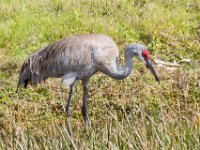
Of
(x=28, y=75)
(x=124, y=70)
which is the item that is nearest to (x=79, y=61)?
(x=124, y=70)

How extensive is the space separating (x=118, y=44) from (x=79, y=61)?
190 centimetres

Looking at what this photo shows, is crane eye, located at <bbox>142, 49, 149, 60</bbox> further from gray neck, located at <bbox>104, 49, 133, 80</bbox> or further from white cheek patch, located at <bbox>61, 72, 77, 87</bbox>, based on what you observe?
white cheek patch, located at <bbox>61, 72, 77, 87</bbox>

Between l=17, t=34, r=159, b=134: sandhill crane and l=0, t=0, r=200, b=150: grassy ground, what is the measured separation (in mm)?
303

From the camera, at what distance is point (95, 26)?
8.62 metres

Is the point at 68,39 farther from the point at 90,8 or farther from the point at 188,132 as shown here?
the point at 188,132

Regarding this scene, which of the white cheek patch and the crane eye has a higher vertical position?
the crane eye

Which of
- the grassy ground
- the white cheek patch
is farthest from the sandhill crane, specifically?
the grassy ground

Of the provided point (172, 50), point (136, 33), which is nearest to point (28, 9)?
point (136, 33)

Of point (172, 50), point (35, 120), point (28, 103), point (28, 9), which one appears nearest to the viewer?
point (35, 120)

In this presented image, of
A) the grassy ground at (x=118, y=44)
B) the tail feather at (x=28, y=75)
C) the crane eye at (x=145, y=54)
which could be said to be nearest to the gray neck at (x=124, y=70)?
the crane eye at (x=145, y=54)

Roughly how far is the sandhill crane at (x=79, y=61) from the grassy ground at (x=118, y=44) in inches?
11.9

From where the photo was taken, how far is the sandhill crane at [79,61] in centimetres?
661

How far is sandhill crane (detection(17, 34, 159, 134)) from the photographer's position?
661 cm

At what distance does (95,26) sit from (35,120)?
2.57 meters
